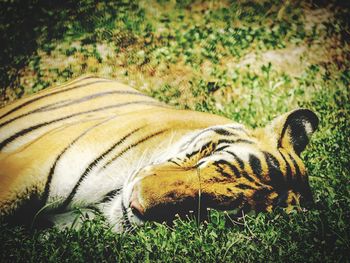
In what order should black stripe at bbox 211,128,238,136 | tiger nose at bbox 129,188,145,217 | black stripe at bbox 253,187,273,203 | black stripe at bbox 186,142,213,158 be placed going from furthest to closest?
black stripe at bbox 211,128,238,136
black stripe at bbox 186,142,213,158
black stripe at bbox 253,187,273,203
tiger nose at bbox 129,188,145,217

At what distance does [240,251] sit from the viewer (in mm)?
2012

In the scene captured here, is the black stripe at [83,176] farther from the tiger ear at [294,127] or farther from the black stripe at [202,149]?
the tiger ear at [294,127]

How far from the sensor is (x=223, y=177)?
2.03 meters

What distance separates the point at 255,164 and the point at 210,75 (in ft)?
7.70

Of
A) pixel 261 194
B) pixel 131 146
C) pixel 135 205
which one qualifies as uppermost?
pixel 131 146

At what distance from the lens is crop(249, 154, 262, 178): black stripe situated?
208 centimetres

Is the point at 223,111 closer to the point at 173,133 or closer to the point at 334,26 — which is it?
the point at 173,133

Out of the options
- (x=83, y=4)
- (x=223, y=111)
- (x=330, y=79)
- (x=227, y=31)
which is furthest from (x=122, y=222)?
(x=83, y=4)

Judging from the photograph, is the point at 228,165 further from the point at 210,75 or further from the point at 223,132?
the point at 210,75

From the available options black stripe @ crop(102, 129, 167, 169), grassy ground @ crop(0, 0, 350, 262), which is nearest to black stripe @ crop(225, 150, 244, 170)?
grassy ground @ crop(0, 0, 350, 262)

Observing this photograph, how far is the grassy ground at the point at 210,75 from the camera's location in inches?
79.2

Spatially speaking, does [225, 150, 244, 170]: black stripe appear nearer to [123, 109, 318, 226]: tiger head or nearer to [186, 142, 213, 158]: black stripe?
[123, 109, 318, 226]: tiger head

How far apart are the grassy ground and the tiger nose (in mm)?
140

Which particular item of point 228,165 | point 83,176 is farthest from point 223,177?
point 83,176
